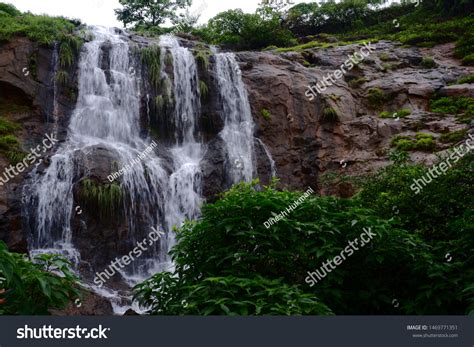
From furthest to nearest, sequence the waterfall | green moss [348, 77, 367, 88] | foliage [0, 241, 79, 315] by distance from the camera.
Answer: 1. green moss [348, 77, 367, 88]
2. the waterfall
3. foliage [0, 241, 79, 315]

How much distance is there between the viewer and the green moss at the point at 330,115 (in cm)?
2016

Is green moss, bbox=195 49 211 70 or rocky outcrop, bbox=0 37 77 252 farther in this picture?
green moss, bbox=195 49 211 70

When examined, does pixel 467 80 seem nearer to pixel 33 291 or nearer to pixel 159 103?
pixel 159 103

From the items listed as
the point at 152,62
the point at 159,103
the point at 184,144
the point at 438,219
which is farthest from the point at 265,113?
the point at 438,219

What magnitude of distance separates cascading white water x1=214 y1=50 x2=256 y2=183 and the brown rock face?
0.43m

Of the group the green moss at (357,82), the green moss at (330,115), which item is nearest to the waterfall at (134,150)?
the green moss at (330,115)

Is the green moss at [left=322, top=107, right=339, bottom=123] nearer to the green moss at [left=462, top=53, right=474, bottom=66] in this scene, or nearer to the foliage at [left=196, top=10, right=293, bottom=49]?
the green moss at [left=462, top=53, right=474, bottom=66]

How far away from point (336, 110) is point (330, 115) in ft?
1.29

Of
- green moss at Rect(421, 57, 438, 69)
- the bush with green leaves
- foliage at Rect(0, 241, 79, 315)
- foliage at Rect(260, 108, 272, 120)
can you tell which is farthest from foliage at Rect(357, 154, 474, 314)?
green moss at Rect(421, 57, 438, 69)

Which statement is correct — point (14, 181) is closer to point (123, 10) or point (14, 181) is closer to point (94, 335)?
Result: point (94, 335)

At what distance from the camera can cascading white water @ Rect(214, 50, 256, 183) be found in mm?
18191

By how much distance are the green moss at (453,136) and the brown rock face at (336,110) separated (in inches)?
21.5

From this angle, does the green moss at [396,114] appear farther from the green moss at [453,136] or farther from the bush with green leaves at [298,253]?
the bush with green leaves at [298,253]

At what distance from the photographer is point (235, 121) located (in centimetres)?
1988
